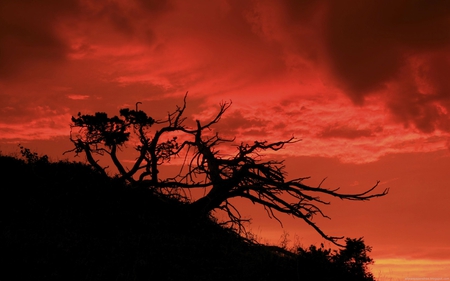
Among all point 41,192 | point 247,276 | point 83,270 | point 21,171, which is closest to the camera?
point 83,270

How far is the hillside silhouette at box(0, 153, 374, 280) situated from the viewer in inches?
484

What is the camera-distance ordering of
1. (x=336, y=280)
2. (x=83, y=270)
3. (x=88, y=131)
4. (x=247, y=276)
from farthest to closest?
(x=88, y=131) → (x=336, y=280) → (x=247, y=276) → (x=83, y=270)

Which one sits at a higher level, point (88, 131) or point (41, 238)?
point (88, 131)

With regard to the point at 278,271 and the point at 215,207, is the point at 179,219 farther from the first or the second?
the point at 278,271

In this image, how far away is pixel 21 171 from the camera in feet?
64.0

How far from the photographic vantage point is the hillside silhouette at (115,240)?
12.3m

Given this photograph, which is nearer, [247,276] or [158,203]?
[247,276]

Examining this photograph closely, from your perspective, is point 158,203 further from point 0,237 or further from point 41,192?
point 0,237

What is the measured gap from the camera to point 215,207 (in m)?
18.7

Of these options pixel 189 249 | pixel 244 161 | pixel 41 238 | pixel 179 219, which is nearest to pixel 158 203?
pixel 179 219

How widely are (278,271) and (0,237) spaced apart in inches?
280

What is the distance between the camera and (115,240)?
1476 centimetres

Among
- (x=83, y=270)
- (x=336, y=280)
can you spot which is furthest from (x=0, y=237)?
(x=336, y=280)

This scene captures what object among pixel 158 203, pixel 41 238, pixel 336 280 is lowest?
pixel 336 280
